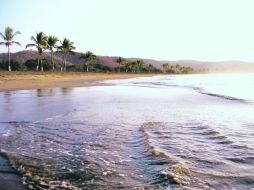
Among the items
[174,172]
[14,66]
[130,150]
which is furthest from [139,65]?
[174,172]

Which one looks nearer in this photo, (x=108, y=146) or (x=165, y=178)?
(x=165, y=178)

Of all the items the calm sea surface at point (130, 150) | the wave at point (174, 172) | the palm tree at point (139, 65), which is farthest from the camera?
the palm tree at point (139, 65)

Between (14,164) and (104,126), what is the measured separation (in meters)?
4.69

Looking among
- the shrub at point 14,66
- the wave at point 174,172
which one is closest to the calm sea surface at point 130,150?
the wave at point 174,172

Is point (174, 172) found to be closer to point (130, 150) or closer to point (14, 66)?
point (130, 150)

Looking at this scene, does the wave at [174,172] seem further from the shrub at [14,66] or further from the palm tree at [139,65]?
the palm tree at [139,65]

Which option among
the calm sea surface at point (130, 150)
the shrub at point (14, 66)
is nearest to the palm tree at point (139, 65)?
the shrub at point (14, 66)

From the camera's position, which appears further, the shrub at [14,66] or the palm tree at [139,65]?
the palm tree at [139,65]

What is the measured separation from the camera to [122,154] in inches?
289

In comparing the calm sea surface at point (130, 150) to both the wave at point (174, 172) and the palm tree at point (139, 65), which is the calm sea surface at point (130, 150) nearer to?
the wave at point (174, 172)

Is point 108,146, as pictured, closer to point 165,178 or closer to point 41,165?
point 41,165

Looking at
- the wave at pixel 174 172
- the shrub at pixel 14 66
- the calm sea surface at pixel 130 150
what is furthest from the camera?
the shrub at pixel 14 66

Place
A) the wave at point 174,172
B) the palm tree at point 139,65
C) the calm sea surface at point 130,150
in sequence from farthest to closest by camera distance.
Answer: the palm tree at point 139,65
the calm sea surface at point 130,150
the wave at point 174,172

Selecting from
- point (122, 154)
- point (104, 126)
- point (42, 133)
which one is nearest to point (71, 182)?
point (122, 154)
